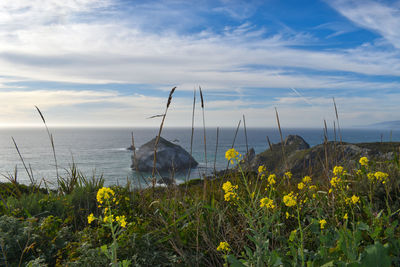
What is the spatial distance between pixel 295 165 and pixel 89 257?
39.9 meters

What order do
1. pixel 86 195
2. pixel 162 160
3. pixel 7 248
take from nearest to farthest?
1. pixel 7 248
2. pixel 86 195
3. pixel 162 160

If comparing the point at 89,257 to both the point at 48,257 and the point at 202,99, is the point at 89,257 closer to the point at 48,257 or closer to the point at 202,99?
the point at 48,257

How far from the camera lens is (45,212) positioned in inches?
131

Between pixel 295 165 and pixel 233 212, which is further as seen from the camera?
pixel 295 165

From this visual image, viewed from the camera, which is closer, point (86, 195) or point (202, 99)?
point (202, 99)

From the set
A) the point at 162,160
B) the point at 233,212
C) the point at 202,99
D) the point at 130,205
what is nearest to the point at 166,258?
the point at 233,212

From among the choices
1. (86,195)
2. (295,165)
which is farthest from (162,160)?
(86,195)

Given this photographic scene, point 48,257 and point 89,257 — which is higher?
point 89,257

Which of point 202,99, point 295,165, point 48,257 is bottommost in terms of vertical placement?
point 295,165

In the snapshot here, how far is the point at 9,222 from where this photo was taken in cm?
269

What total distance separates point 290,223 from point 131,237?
171 centimetres

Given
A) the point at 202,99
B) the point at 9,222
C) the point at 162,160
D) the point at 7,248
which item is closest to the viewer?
the point at 7,248

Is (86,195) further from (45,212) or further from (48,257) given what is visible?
(48,257)

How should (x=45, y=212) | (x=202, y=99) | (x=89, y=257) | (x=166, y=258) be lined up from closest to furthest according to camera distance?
(x=89, y=257) → (x=166, y=258) → (x=202, y=99) → (x=45, y=212)
